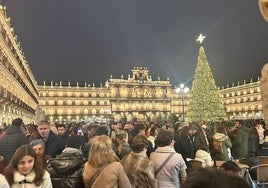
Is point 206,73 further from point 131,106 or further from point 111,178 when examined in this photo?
point 131,106

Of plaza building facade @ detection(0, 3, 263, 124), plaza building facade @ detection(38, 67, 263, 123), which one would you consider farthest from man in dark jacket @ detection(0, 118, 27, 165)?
plaza building facade @ detection(38, 67, 263, 123)

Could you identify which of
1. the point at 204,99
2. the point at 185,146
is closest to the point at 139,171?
the point at 185,146

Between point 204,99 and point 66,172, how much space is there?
1249 inches

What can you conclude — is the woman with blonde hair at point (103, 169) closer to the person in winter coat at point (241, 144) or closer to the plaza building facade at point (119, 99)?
the person in winter coat at point (241, 144)

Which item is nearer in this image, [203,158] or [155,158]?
[155,158]

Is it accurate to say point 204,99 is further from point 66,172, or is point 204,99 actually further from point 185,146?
point 66,172

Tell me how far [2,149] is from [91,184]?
9.26 feet

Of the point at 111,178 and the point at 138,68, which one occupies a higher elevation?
the point at 138,68

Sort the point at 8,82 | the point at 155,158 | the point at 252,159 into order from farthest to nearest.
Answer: the point at 8,82 < the point at 252,159 < the point at 155,158

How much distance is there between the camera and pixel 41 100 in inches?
4417

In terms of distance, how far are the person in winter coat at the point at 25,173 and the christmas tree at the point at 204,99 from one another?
3194cm

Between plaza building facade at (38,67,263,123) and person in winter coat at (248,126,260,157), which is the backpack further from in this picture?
plaza building facade at (38,67,263,123)

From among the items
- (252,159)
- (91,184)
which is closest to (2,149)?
(91,184)

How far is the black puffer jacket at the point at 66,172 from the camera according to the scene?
444 cm
